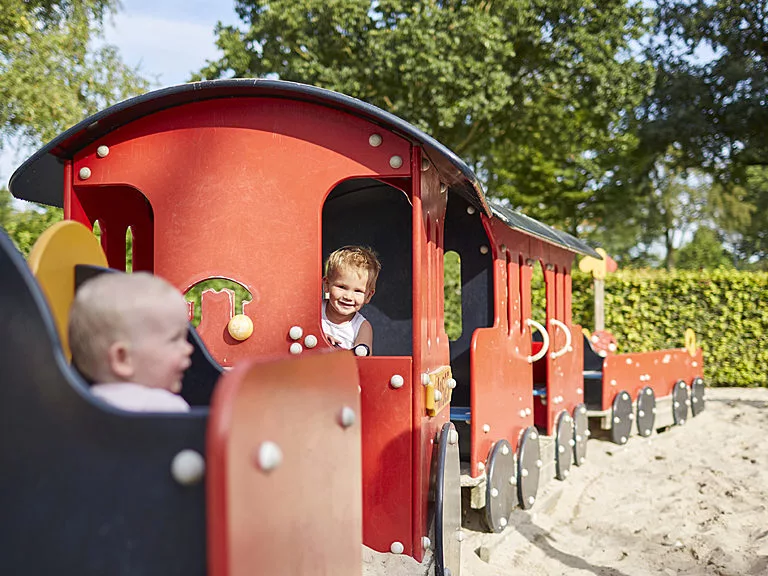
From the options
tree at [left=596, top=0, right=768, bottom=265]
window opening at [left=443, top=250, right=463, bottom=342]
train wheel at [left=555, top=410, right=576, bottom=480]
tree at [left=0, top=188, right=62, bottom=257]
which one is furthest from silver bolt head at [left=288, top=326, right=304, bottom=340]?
tree at [left=596, top=0, right=768, bottom=265]

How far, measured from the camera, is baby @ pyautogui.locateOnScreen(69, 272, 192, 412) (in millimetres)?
1606

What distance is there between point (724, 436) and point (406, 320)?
17.0 feet


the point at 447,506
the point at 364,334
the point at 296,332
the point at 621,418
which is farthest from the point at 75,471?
the point at 621,418

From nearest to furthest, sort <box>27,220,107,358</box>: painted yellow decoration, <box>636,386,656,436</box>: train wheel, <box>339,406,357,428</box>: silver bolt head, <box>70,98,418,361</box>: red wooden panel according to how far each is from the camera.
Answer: <box>27,220,107,358</box>: painted yellow decoration < <box>339,406,357,428</box>: silver bolt head < <box>70,98,418,361</box>: red wooden panel < <box>636,386,656,436</box>: train wheel

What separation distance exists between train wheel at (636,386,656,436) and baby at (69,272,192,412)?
7.78 meters

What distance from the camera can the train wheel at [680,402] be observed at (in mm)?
9406

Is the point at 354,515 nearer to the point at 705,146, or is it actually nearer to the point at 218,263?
the point at 218,263

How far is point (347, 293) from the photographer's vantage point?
396 centimetres

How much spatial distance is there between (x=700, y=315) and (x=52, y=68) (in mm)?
11088

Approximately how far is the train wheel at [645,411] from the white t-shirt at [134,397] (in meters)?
7.76

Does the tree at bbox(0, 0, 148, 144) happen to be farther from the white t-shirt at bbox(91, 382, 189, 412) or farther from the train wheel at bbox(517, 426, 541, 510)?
the white t-shirt at bbox(91, 382, 189, 412)

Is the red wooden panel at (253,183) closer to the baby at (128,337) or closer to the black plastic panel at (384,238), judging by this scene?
the baby at (128,337)

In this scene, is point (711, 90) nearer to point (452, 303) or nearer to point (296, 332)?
point (452, 303)

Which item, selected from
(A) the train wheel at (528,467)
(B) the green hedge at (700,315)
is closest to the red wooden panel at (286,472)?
(A) the train wheel at (528,467)
